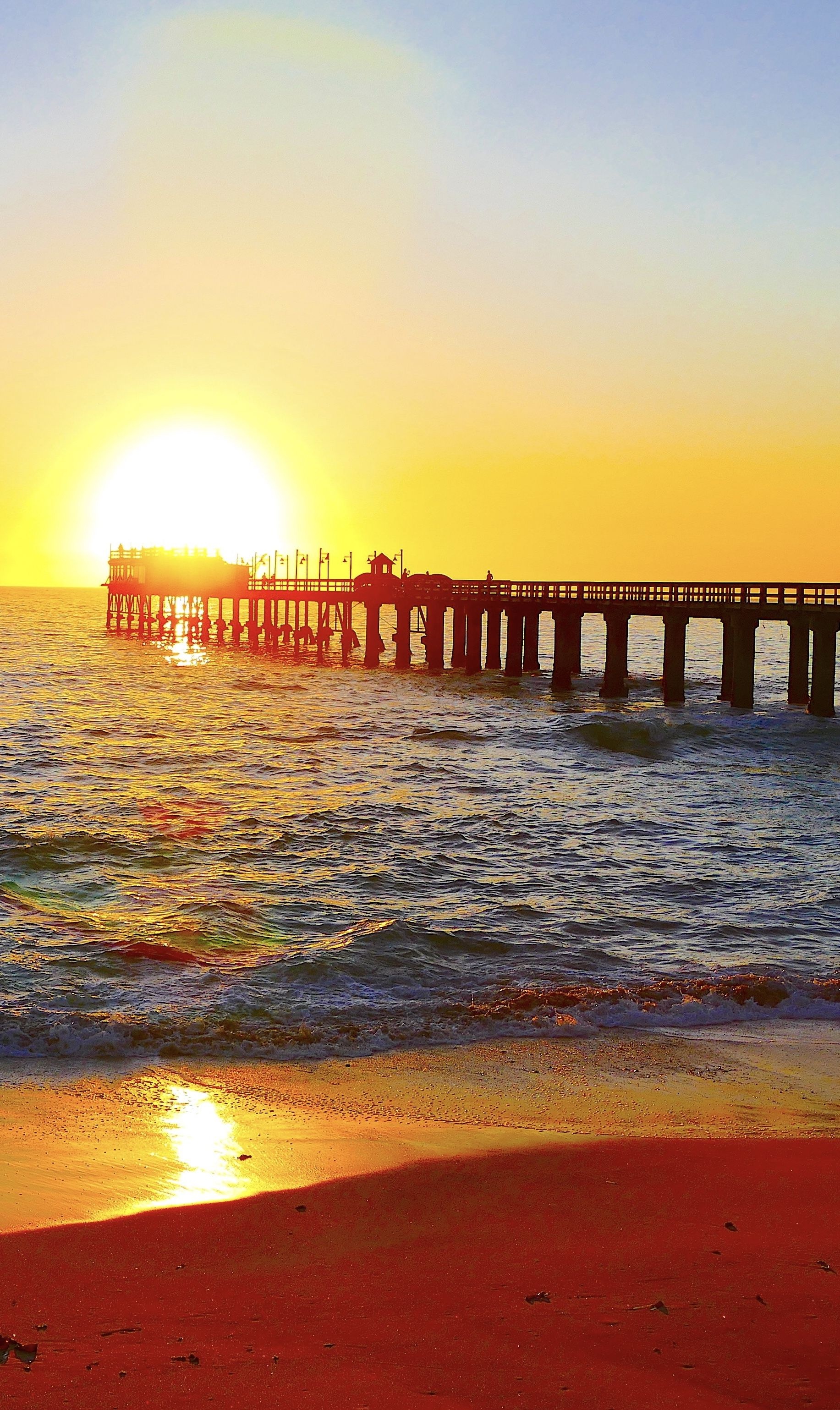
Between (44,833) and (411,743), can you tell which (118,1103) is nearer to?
(44,833)

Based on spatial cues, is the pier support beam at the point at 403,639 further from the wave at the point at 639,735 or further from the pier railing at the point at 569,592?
the wave at the point at 639,735

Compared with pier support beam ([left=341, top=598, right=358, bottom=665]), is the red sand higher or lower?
lower

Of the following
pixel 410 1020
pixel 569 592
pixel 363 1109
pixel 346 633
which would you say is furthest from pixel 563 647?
pixel 363 1109

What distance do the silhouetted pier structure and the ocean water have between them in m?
3.82

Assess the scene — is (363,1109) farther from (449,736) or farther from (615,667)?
(615,667)

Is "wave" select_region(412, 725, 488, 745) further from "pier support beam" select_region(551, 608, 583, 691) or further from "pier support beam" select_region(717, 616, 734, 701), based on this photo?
"pier support beam" select_region(717, 616, 734, 701)

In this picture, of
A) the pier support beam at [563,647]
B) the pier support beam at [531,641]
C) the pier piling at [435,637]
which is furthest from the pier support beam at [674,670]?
the pier piling at [435,637]

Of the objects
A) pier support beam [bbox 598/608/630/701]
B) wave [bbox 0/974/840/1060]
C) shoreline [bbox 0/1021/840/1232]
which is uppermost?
pier support beam [bbox 598/608/630/701]

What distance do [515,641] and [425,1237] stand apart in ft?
163

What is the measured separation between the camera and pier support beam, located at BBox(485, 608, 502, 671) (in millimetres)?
55156

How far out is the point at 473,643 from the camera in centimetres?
6116

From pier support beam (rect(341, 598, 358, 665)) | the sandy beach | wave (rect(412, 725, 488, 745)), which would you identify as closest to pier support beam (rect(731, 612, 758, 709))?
wave (rect(412, 725, 488, 745))

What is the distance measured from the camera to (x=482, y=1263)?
19.7 ft

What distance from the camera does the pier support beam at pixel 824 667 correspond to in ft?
117
